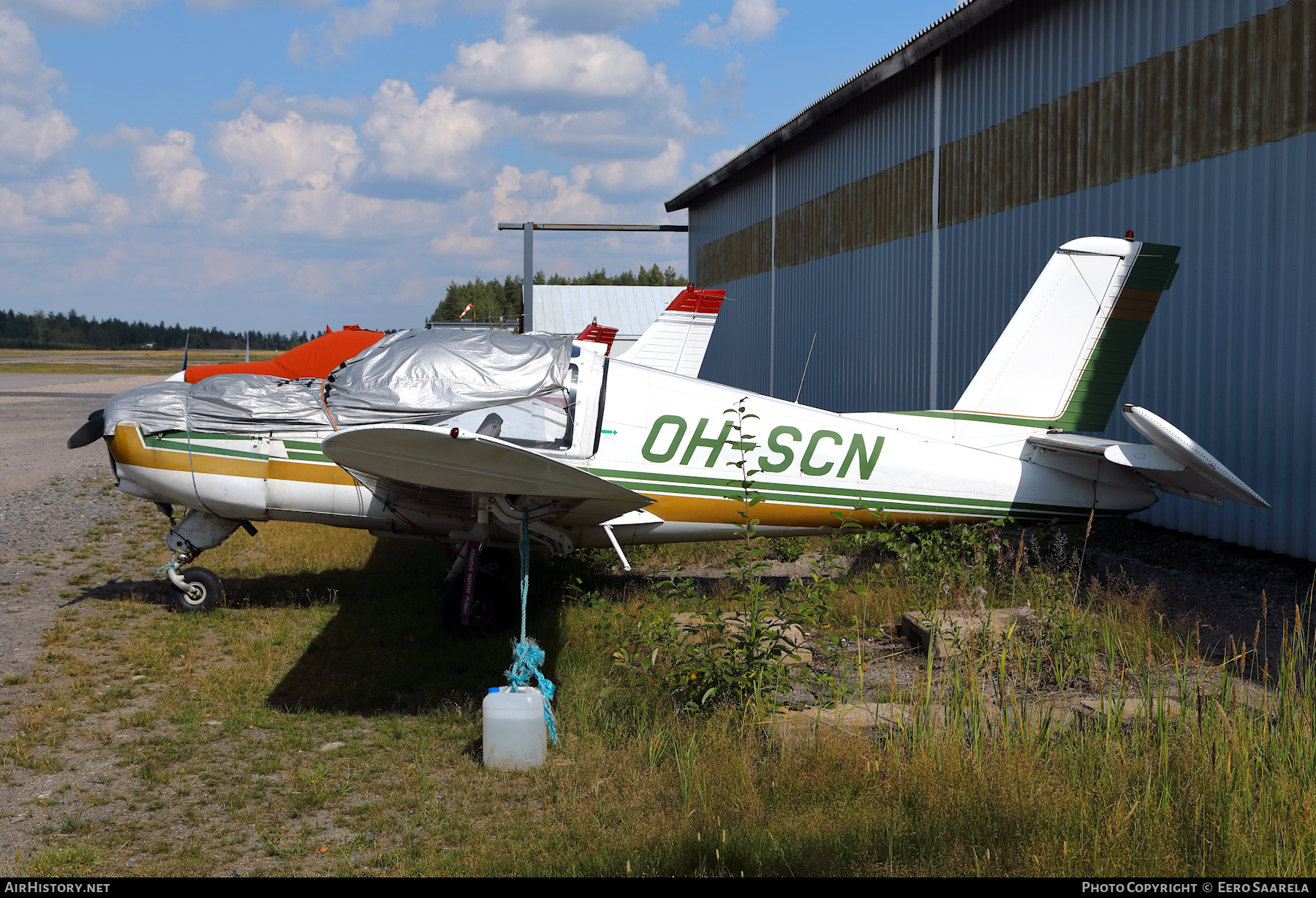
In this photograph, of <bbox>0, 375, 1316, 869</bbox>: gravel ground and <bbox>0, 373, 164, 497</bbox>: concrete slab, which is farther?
<bbox>0, 373, 164, 497</bbox>: concrete slab

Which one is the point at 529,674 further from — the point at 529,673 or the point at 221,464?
the point at 221,464

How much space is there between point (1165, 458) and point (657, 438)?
3.46 m

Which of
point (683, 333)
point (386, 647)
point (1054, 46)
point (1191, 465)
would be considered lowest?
point (386, 647)

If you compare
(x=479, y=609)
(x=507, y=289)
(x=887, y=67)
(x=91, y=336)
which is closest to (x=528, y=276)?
(x=887, y=67)

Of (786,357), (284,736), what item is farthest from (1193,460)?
(786,357)

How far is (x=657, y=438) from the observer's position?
6156 mm

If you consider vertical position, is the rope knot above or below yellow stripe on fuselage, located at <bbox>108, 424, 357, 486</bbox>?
below

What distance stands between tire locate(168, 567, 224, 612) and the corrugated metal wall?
341 inches

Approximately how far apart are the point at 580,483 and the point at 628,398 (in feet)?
6.41

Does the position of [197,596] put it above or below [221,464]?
below

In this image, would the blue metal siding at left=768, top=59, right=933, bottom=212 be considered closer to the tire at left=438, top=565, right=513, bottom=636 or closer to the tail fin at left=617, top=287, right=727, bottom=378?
the tail fin at left=617, top=287, right=727, bottom=378

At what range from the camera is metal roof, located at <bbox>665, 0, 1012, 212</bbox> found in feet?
33.1

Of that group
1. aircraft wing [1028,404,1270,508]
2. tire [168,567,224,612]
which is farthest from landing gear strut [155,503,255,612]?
aircraft wing [1028,404,1270,508]
